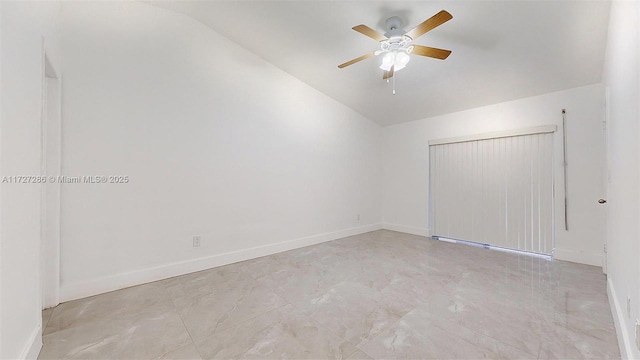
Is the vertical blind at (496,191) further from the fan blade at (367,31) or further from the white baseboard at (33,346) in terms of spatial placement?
the white baseboard at (33,346)

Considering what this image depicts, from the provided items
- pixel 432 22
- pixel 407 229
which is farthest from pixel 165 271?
pixel 407 229

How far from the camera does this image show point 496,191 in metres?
3.91

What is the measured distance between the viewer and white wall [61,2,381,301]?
7.72 feet

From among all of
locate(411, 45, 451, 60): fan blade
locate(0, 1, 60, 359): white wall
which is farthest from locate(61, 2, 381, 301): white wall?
locate(411, 45, 451, 60): fan blade

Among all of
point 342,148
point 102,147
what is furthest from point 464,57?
point 102,147

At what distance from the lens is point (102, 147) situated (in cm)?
244

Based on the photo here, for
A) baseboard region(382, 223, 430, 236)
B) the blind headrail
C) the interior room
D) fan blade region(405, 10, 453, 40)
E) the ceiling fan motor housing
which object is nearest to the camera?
the interior room

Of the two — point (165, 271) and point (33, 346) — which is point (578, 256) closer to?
point (165, 271)

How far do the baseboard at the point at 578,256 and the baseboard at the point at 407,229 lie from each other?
5.97 ft

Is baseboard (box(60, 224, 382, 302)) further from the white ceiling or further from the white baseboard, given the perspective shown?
the white ceiling

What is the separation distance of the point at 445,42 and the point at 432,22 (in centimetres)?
96

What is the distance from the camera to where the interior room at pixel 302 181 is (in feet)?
5.13

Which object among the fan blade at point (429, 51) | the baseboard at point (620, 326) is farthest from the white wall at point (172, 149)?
the baseboard at point (620, 326)

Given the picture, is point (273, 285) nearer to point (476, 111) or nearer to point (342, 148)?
point (342, 148)
